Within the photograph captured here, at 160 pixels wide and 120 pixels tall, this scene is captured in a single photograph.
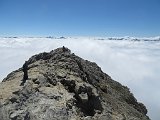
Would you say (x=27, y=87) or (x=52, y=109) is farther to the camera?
(x=27, y=87)

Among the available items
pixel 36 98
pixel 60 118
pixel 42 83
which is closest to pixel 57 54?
pixel 42 83

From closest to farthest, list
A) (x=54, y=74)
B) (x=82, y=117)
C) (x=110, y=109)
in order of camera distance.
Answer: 1. (x=82, y=117)
2. (x=110, y=109)
3. (x=54, y=74)

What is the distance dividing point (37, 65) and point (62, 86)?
853 cm

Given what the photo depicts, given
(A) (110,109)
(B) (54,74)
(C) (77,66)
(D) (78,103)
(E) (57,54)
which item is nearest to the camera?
(D) (78,103)

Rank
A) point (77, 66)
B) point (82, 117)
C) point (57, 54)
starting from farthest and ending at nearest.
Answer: point (57, 54) < point (77, 66) < point (82, 117)

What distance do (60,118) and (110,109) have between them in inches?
298

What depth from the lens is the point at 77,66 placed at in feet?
128

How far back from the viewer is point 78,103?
96.9ft

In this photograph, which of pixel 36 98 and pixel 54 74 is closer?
pixel 36 98

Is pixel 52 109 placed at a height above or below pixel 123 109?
above

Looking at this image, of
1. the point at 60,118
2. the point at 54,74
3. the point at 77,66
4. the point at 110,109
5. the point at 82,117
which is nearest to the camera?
the point at 60,118

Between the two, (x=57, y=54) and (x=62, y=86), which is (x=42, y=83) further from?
(x=57, y=54)

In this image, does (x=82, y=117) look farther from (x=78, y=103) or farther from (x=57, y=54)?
(x=57, y=54)

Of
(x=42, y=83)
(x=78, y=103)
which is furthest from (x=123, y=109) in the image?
(x=42, y=83)
